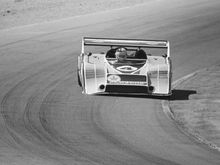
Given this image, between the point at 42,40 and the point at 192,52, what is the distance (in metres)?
5.73

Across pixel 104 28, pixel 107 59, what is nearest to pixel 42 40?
pixel 104 28

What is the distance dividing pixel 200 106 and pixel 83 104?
3110 millimetres

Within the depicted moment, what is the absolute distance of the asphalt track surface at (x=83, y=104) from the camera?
16.1m

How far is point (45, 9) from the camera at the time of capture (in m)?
36.7

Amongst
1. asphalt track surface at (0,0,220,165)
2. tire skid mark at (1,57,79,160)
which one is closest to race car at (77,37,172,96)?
asphalt track surface at (0,0,220,165)

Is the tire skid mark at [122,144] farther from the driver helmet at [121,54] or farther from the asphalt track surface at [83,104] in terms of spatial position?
the driver helmet at [121,54]

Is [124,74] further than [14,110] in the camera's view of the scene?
Yes

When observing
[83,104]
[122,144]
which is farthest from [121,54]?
[122,144]

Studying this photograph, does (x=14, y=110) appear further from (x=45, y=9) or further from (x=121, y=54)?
(x=45, y=9)

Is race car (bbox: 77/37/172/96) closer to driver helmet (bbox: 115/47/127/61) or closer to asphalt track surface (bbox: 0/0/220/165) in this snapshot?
driver helmet (bbox: 115/47/127/61)

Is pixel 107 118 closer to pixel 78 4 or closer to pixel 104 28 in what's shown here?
pixel 104 28

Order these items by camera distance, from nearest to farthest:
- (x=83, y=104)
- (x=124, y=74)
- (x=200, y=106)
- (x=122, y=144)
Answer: (x=122, y=144), (x=83, y=104), (x=200, y=106), (x=124, y=74)

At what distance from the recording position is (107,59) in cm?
2288

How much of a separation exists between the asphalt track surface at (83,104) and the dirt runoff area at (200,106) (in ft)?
1.05
